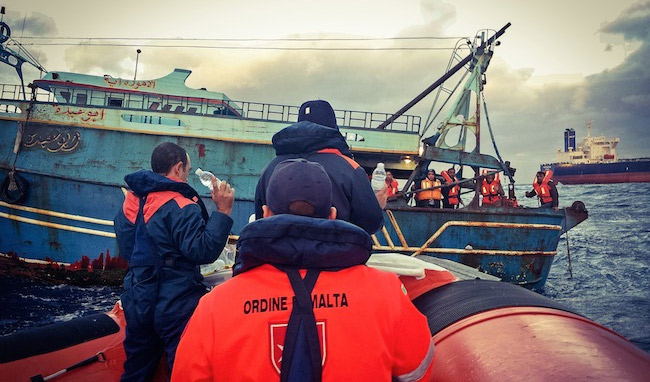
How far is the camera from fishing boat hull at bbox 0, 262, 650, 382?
1.61m

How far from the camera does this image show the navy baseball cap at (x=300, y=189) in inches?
51.3

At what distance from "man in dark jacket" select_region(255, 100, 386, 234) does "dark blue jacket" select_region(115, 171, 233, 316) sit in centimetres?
42

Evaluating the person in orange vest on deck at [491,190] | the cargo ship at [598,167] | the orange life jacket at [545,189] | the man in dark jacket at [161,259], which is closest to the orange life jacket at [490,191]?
the person in orange vest on deck at [491,190]

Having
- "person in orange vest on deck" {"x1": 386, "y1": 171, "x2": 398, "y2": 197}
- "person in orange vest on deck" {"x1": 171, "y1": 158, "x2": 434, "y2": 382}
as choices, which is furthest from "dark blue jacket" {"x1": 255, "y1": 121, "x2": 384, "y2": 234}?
"person in orange vest on deck" {"x1": 386, "y1": 171, "x2": 398, "y2": 197}

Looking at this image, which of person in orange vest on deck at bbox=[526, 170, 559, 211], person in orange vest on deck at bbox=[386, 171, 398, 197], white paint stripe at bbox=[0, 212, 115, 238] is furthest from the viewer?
person in orange vest on deck at bbox=[526, 170, 559, 211]

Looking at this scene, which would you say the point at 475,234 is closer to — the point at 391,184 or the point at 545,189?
the point at 391,184

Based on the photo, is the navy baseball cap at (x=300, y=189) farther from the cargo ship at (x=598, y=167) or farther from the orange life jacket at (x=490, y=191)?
the cargo ship at (x=598, y=167)

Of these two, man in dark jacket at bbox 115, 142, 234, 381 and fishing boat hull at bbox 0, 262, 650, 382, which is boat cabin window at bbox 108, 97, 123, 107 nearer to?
fishing boat hull at bbox 0, 262, 650, 382

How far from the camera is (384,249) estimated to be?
32.9 ft

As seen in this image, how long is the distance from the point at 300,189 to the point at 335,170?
44.9 inches

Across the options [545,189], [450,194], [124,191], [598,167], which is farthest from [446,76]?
[598,167]

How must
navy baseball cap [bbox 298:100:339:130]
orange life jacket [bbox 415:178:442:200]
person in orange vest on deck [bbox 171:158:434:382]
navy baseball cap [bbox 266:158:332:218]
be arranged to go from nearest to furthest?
1. person in orange vest on deck [bbox 171:158:434:382]
2. navy baseball cap [bbox 266:158:332:218]
3. navy baseball cap [bbox 298:100:339:130]
4. orange life jacket [bbox 415:178:442:200]

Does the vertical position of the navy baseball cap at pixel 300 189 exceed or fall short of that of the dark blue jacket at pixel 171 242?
it exceeds it

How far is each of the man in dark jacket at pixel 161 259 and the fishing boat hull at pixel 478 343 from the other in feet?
1.07
